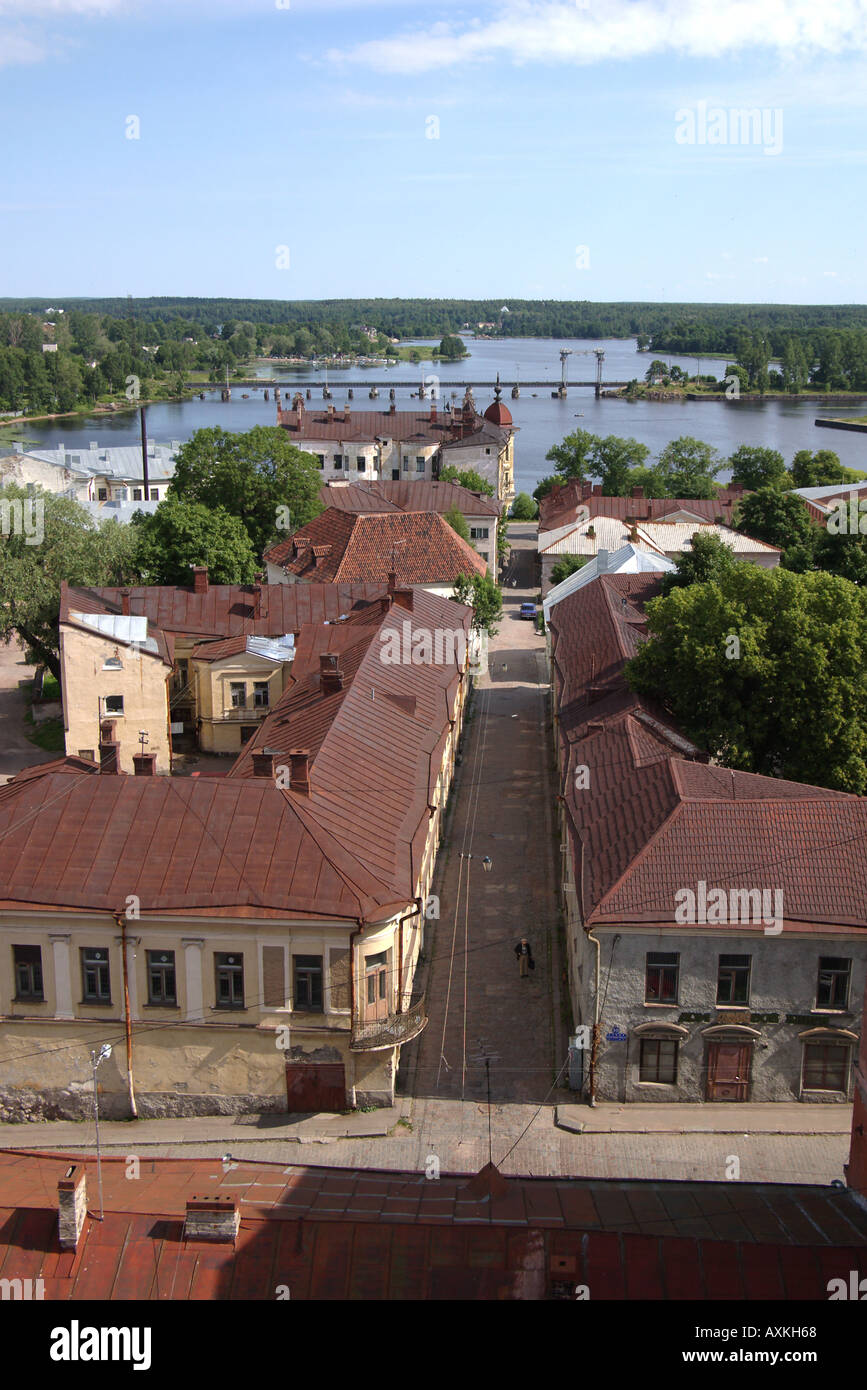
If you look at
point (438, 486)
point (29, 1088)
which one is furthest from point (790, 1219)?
point (438, 486)

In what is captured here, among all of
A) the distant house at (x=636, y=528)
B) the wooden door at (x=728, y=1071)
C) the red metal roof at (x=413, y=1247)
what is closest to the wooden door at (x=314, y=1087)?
the wooden door at (x=728, y=1071)

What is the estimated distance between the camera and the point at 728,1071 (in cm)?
1738

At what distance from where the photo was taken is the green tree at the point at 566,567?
142 ft

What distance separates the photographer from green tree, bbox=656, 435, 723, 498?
61.6 metres

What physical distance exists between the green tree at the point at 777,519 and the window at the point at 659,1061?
3180cm

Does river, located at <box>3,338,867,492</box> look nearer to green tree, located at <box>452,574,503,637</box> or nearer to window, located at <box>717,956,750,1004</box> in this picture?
green tree, located at <box>452,574,503,637</box>

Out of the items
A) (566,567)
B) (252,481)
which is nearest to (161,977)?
(566,567)

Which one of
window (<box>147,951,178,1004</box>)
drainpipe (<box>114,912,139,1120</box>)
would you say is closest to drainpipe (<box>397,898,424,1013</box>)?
window (<box>147,951,178,1004</box>)

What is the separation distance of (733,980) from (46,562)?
24561 millimetres

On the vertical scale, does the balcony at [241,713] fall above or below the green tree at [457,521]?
below

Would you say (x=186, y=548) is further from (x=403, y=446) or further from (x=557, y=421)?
(x=557, y=421)

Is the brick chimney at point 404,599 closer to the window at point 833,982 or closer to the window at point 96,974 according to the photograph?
the window at point 96,974

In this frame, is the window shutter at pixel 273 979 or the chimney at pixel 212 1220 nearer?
the chimney at pixel 212 1220

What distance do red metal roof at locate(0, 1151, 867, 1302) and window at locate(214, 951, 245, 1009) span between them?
558 cm
